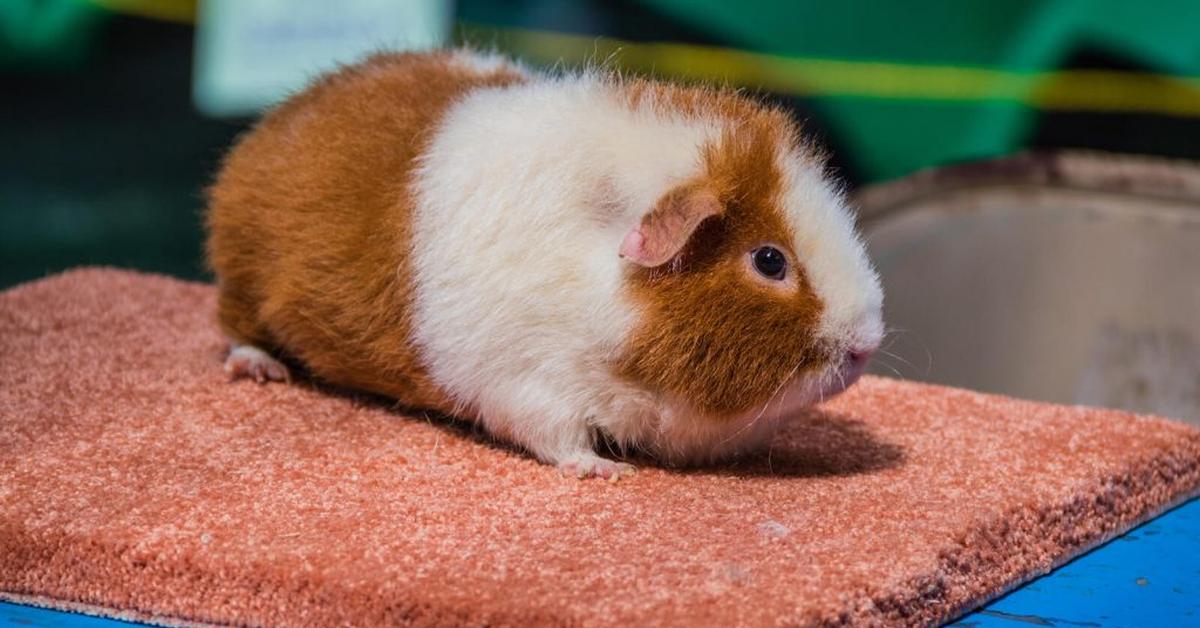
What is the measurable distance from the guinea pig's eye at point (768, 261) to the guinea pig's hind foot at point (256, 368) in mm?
892

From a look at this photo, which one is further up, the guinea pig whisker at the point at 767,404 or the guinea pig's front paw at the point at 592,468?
the guinea pig whisker at the point at 767,404

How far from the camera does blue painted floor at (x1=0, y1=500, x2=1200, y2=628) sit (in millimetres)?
1490

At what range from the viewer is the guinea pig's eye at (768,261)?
170cm

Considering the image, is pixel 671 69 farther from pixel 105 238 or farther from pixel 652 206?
pixel 652 206

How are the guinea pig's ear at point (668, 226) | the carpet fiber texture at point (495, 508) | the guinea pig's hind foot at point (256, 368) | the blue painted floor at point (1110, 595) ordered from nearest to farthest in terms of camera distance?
1. the carpet fiber texture at point (495, 508)
2. the blue painted floor at point (1110, 595)
3. the guinea pig's ear at point (668, 226)
4. the guinea pig's hind foot at point (256, 368)

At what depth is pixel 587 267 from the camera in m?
1.72

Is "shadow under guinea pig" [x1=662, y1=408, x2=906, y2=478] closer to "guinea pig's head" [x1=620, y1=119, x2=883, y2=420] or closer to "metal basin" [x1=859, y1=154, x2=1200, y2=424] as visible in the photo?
"guinea pig's head" [x1=620, y1=119, x2=883, y2=420]

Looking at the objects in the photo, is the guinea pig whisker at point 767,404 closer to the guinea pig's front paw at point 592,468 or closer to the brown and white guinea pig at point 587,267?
the brown and white guinea pig at point 587,267

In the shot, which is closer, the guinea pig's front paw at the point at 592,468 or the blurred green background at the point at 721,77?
the guinea pig's front paw at the point at 592,468

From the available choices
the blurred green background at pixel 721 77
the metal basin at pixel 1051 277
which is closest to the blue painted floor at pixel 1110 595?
the metal basin at pixel 1051 277

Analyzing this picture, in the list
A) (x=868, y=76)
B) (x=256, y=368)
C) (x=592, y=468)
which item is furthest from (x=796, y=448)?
(x=868, y=76)

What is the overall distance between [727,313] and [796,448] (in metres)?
0.37

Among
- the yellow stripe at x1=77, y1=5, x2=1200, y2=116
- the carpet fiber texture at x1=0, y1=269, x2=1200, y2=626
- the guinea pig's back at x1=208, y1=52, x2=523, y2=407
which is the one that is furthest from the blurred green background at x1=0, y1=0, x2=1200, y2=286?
the carpet fiber texture at x1=0, y1=269, x2=1200, y2=626

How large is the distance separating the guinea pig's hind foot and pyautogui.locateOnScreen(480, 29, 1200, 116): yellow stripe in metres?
1.62
